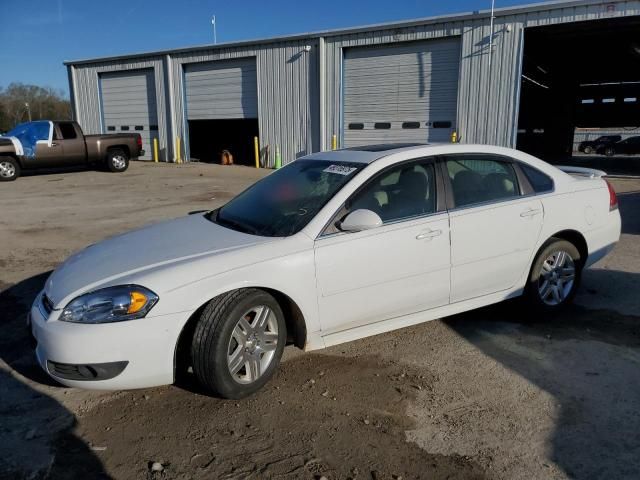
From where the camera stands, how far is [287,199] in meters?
3.89

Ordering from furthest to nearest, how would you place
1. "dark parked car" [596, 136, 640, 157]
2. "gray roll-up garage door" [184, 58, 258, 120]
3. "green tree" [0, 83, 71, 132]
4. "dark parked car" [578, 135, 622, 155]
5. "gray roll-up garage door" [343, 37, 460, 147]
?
1. "green tree" [0, 83, 71, 132]
2. "dark parked car" [578, 135, 622, 155]
3. "dark parked car" [596, 136, 640, 157]
4. "gray roll-up garage door" [184, 58, 258, 120]
5. "gray roll-up garage door" [343, 37, 460, 147]

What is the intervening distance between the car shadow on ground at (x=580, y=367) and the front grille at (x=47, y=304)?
2.90 m

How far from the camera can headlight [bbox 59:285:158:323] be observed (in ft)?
9.43

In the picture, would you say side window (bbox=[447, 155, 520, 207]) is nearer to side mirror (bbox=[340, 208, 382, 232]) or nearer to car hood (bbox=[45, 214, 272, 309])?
side mirror (bbox=[340, 208, 382, 232])

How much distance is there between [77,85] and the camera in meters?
25.7

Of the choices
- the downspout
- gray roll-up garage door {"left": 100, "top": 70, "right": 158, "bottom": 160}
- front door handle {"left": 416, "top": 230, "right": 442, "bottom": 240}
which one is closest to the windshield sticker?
front door handle {"left": 416, "top": 230, "right": 442, "bottom": 240}

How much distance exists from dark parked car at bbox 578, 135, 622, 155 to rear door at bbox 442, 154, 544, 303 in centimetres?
3374

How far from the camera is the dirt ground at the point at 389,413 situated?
261 cm

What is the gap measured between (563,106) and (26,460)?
33.6 metres

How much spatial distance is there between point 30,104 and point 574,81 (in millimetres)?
71648

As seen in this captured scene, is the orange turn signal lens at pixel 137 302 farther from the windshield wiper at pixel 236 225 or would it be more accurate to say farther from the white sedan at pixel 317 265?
the windshield wiper at pixel 236 225

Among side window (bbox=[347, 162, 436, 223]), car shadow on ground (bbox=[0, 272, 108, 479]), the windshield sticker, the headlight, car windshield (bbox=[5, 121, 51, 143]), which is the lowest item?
car shadow on ground (bbox=[0, 272, 108, 479])

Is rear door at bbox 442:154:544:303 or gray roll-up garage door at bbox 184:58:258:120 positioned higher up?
gray roll-up garage door at bbox 184:58:258:120

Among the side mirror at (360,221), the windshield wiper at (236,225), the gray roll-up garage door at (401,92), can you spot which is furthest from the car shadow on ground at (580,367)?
the gray roll-up garage door at (401,92)
